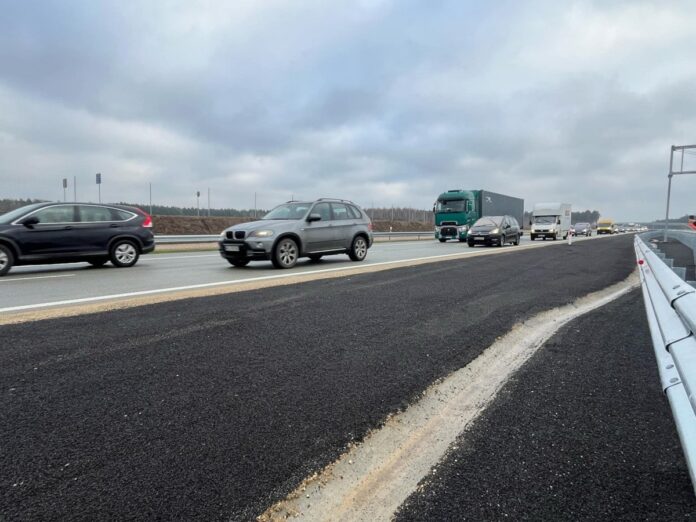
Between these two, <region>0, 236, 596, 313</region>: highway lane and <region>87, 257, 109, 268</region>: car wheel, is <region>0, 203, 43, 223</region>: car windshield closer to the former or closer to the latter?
<region>0, 236, 596, 313</region>: highway lane

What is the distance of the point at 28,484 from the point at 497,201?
34500 mm

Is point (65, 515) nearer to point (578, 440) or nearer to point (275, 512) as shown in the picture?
point (275, 512)

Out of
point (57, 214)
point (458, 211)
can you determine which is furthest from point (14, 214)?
point (458, 211)

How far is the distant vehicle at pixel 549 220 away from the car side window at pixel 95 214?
32.9 meters

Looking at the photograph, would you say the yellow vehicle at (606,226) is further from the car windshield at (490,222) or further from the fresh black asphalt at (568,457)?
the fresh black asphalt at (568,457)

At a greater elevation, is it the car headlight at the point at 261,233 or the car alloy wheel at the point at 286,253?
the car headlight at the point at 261,233

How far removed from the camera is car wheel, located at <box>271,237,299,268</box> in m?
10.4

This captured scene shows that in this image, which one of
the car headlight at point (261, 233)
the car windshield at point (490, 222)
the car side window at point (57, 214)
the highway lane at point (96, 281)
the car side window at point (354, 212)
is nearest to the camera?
the highway lane at point (96, 281)

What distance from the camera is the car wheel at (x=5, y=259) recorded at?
9.21m

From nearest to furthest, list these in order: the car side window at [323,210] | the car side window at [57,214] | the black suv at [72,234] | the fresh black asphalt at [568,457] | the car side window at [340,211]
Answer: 1. the fresh black asphalt at [568,457]
2. the black suv at [72,234]
3. the car side window at [57,214]
4. the car side window at [323,210]
5. the car side window at [340,211]

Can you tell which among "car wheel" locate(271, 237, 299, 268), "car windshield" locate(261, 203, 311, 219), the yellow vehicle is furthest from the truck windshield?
the yellow vehicle

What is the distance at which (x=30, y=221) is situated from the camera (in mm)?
9602

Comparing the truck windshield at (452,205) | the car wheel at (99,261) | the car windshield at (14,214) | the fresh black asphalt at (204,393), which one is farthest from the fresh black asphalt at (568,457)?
the truck windshield at (452,205)

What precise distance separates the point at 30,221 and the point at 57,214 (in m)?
0.59
